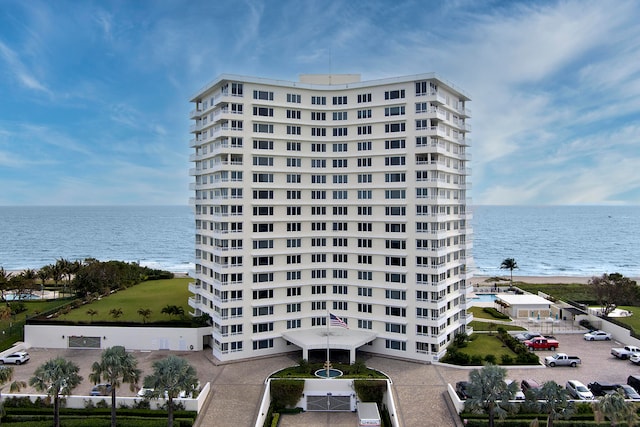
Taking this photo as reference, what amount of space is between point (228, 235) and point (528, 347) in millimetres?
43258

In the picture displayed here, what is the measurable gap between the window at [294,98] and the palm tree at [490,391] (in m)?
40.0

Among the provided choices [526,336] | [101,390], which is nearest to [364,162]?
[526,336]

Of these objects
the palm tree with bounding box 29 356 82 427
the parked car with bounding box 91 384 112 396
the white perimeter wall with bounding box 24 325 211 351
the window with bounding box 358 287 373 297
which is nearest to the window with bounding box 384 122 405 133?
the window with bounding box 358 287 373 297

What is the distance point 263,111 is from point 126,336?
116 feet

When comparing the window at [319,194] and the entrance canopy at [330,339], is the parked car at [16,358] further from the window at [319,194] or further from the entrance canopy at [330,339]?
the window at [319,194]

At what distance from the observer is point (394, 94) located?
59.5m

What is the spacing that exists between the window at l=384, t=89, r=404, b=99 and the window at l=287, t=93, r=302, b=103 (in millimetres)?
11459

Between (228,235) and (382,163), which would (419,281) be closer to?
(382,163)

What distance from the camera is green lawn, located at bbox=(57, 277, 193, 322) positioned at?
2778 inches

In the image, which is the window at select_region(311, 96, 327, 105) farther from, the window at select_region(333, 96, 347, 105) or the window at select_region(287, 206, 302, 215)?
the window at select_region(287, 206, 302, 215)

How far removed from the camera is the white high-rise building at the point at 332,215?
2282 inches

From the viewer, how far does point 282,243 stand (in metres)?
61.4

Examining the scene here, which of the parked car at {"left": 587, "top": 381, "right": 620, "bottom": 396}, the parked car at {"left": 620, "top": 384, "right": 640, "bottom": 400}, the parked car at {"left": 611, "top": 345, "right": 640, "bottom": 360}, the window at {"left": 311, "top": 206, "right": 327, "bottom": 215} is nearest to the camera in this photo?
the parked car at {"left": 620, "top": 384, "right": 640, "bottom": 400}

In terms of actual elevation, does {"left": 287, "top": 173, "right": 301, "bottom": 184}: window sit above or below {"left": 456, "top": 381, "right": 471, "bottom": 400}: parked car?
above
